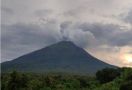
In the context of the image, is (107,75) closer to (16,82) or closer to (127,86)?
(16,82)

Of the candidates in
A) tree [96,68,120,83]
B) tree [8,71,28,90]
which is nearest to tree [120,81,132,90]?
tree [8,71,28,90]

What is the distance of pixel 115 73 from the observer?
75500mm

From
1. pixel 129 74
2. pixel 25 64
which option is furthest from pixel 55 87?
pixel 25 64

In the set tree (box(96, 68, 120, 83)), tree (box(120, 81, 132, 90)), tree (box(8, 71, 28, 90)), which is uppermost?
tree (box(96, 68, 120, 83))

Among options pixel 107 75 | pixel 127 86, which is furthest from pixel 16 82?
pixel 107 75

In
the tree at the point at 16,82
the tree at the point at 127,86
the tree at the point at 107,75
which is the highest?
the tree at the point at 107,75

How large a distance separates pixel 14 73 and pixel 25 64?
139640 mm

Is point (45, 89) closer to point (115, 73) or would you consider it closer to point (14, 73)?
point (14, 73)

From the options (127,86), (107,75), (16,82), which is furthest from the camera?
(107,75)

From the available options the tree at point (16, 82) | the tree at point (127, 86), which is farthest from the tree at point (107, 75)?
the tree at point (127, 86)

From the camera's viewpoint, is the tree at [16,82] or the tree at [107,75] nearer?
the tree at [16,82]

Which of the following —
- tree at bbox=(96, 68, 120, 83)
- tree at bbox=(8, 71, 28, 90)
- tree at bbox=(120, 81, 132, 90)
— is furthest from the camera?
tree at bbox=(96, 68, 120, 83)

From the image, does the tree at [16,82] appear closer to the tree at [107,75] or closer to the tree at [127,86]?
the tree at [127,86]

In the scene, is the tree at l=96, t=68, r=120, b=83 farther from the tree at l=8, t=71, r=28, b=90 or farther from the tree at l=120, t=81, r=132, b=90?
the tree at l=120, t=81, r=132, b=90
